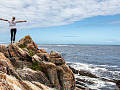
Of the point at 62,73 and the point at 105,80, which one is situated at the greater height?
the point at 62,73

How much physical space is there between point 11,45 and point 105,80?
2354 centimetres

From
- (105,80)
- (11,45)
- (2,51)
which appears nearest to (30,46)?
(11,45)

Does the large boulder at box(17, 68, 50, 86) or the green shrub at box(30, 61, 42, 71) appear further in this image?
the green shrub at box(30, 61, 42, 71)

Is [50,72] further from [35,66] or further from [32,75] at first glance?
[32,75]

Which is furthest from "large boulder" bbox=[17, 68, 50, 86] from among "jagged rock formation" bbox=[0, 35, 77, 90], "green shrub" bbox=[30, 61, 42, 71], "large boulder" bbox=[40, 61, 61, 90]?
"green shrub" bbox=[30, 61, 42, 71]

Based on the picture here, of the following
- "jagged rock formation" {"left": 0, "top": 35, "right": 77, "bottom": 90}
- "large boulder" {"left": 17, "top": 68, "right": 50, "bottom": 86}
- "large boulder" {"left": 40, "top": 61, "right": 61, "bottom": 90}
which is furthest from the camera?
"large boulder" {"left": 40, "top": 61, "right": 61, "bottom": 90}

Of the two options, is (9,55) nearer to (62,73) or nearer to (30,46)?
(30,46)

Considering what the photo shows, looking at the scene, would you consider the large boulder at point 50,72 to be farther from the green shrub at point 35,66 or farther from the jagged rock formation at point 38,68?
the green shrub at point 35,66

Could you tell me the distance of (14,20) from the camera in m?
14.4

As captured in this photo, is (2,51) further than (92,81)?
No

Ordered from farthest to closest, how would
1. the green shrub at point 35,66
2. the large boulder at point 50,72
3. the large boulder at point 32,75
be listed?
1. the large boulder at point 50,72
2. the green shrub at point 35,66
3. the large boulder at point 32,75

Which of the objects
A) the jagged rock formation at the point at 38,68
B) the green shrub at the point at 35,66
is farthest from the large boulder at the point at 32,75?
the green shrub at the point at 35,66

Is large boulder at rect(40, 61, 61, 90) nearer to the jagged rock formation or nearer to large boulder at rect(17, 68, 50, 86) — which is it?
the jagged rock formation

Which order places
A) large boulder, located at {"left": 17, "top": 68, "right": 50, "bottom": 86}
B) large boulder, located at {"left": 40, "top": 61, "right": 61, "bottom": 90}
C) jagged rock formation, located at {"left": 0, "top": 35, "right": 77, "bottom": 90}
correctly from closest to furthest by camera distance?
large boulder, located at {"left": 17, "top": 68, "right": 50, "bottom": 86} < jagged rock formation, located at {"left": 0, "top": 35, "right": 77, "bottom": 90} < large boulder, located at {"left": 40, "top": 61, "right": 61, "bottom": 90}
